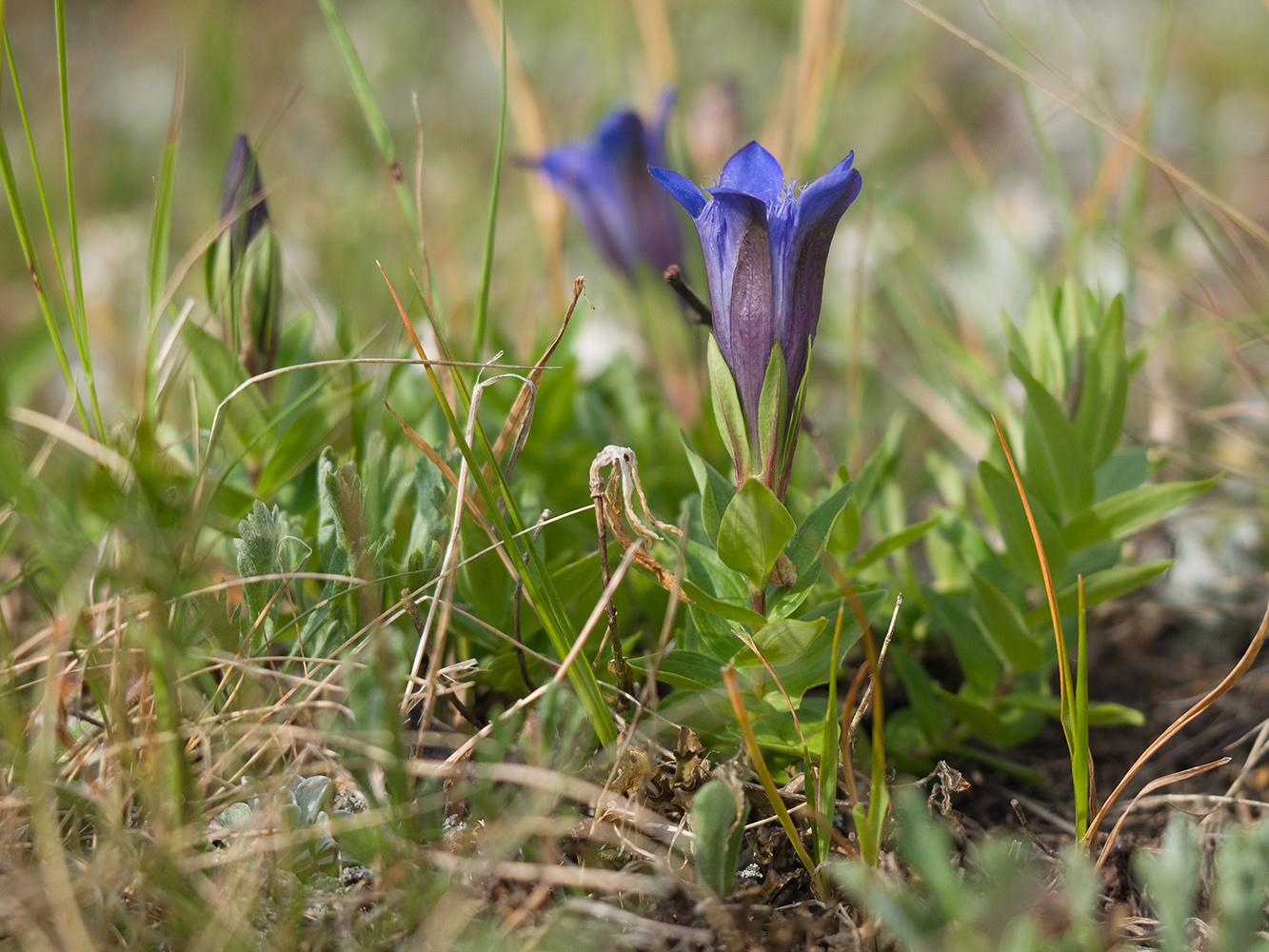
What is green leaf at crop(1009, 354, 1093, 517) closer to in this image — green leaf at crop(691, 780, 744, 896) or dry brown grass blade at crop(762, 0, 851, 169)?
green leaf at crop(691, 780, 744, 896)

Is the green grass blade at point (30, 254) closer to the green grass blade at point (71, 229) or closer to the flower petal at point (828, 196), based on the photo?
the green grass blade at point (71, 229)

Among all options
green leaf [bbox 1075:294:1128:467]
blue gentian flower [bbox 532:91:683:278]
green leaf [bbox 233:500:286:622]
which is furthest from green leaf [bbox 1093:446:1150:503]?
green leaf [bbox 233:500:286:622]

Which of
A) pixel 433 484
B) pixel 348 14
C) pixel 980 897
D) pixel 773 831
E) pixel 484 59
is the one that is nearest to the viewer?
pixel 980 897

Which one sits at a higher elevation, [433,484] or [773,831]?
[433,484]

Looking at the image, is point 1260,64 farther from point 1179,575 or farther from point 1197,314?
point 1179,575

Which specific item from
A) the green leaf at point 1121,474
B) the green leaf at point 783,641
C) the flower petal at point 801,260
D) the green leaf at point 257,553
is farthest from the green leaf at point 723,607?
the green leaf at point 1121,474

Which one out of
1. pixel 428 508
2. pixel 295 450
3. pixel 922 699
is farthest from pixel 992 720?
pixel 295 450

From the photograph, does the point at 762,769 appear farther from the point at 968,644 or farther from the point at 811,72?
the point at 811,72

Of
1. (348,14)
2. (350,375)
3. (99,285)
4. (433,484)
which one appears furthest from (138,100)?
(433,484)
